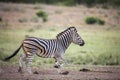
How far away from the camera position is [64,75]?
10.1m

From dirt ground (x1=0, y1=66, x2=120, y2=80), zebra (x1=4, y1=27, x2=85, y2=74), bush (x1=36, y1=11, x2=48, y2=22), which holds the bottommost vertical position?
dirt ground (x1=0, y1=66, x2=120, y2=80)

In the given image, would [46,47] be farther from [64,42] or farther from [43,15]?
[43,15]

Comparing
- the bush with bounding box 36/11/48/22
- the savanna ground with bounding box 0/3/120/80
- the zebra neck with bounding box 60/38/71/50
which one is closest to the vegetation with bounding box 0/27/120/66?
the savanna ground with bounding box 0/3/120/80

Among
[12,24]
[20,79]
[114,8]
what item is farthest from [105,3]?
[20,79]

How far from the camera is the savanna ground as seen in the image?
10458 mm

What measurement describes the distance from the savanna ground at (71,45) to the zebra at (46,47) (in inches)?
11.6

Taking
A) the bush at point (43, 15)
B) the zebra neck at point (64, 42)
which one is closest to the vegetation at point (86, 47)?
the zebra neck at point (64, 42)

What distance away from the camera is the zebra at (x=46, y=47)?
10148 mm

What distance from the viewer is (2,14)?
86.6ft

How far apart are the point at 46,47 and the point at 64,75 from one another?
0.75 metres

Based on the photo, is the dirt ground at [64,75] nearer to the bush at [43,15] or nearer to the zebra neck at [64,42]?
the zebra neck at [64,42]

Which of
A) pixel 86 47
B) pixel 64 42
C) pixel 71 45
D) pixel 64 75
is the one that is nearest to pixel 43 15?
pixel 71 45

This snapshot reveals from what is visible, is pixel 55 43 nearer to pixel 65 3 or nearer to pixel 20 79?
pixel 20 79

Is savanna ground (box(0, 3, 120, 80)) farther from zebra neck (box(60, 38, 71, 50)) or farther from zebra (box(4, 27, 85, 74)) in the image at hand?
zebra neck (box(60, 38, 71, 50))
